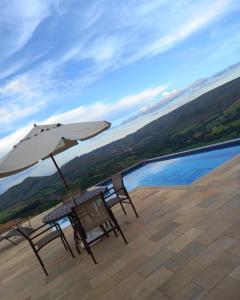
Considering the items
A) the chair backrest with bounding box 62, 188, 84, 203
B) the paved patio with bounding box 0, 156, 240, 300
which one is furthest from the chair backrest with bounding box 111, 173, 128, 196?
the chair backrest with bounding box 62, 188, 84, 203

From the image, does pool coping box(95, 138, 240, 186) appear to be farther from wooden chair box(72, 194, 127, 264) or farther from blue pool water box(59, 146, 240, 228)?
wooden chair box(72, 194, 127, 264)

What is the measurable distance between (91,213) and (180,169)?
669cm

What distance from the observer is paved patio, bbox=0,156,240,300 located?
2.75 m

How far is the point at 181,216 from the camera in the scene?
14.7 feet

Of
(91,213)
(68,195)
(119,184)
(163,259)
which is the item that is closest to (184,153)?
(119,184)

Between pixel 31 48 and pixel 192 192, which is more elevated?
pixel 31 48

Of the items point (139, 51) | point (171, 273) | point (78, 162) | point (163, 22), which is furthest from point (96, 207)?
point (78, 162)

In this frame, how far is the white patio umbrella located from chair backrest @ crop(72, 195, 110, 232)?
935mm

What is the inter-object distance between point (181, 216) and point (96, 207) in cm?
144

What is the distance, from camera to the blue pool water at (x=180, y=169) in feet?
28.9

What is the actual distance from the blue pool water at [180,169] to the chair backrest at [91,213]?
4409mm

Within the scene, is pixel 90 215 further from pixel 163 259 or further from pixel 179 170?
pixel 179 170

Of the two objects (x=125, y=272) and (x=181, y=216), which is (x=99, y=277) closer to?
(x=125, y=272)

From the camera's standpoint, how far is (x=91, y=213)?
4090 millimetres
